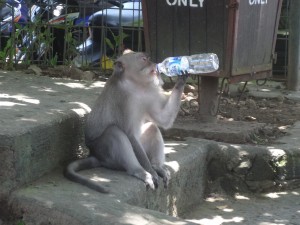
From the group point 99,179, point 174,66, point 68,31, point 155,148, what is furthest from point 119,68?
point 68,31

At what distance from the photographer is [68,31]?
10047mm

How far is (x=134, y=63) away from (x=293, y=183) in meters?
Result: 2.12

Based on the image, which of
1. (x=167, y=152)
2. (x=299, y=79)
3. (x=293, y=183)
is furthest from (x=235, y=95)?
(x=167, y=152)

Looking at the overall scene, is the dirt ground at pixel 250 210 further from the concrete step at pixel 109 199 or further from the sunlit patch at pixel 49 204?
the sunlit patch at pixel 49 204

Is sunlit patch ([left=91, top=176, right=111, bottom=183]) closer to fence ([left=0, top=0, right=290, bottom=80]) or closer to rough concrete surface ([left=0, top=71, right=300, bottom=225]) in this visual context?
rough concrete surface ([left=0, top=71, right=300, bottom=225])

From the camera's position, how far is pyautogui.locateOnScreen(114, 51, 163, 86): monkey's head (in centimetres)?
568

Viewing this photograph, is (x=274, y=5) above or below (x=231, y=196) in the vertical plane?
above

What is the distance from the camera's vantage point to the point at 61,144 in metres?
5.51

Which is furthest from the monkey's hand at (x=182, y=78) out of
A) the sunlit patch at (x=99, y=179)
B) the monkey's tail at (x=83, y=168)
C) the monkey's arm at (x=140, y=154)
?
the sunlit patch at (x=99, y=179)

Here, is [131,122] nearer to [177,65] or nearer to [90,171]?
[90,171]

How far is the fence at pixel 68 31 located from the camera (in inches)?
392

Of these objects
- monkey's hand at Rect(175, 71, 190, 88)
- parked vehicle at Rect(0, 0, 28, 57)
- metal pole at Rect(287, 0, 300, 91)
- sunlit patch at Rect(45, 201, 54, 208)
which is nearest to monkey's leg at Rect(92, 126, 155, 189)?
monkey's hand at Rect(175, 71, 190, 88)

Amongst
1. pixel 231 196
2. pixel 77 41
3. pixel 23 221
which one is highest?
pixel 77 41

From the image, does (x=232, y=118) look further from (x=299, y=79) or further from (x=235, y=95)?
(x=299, y=79)
